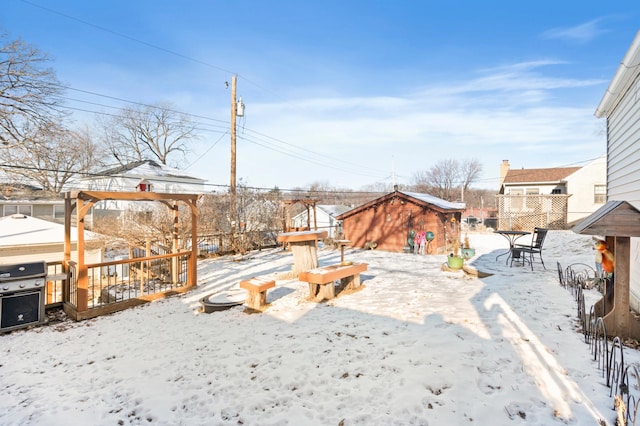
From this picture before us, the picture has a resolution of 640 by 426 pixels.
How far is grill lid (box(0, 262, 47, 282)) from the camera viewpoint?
520 centimetres

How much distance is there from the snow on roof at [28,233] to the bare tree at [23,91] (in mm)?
4959

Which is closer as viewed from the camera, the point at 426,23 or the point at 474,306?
the point at 474,306

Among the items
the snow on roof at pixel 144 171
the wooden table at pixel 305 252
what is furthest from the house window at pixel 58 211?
the wooden table at pixel 305 252

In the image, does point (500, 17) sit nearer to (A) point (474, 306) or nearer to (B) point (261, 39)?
(B) point (261, 39)

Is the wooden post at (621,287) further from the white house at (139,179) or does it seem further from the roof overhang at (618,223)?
the white house at (139,179)

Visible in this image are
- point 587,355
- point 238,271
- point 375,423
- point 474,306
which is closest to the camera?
point 375,423

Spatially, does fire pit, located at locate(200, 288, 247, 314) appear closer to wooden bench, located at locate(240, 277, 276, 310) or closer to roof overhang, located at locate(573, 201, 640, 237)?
wooden bench, located at locate(240, 277, 276, 310)

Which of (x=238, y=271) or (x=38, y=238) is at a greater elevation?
(x=38, y=238)

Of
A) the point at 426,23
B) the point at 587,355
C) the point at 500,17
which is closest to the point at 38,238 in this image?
the point at 587,355

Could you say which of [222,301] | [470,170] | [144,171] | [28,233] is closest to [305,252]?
[222,301]

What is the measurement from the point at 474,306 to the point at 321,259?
6.84 m

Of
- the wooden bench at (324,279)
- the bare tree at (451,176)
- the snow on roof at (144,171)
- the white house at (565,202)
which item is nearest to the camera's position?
the wooden bench at (324,279)

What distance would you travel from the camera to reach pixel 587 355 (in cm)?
355

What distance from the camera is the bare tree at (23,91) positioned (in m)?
12.7
